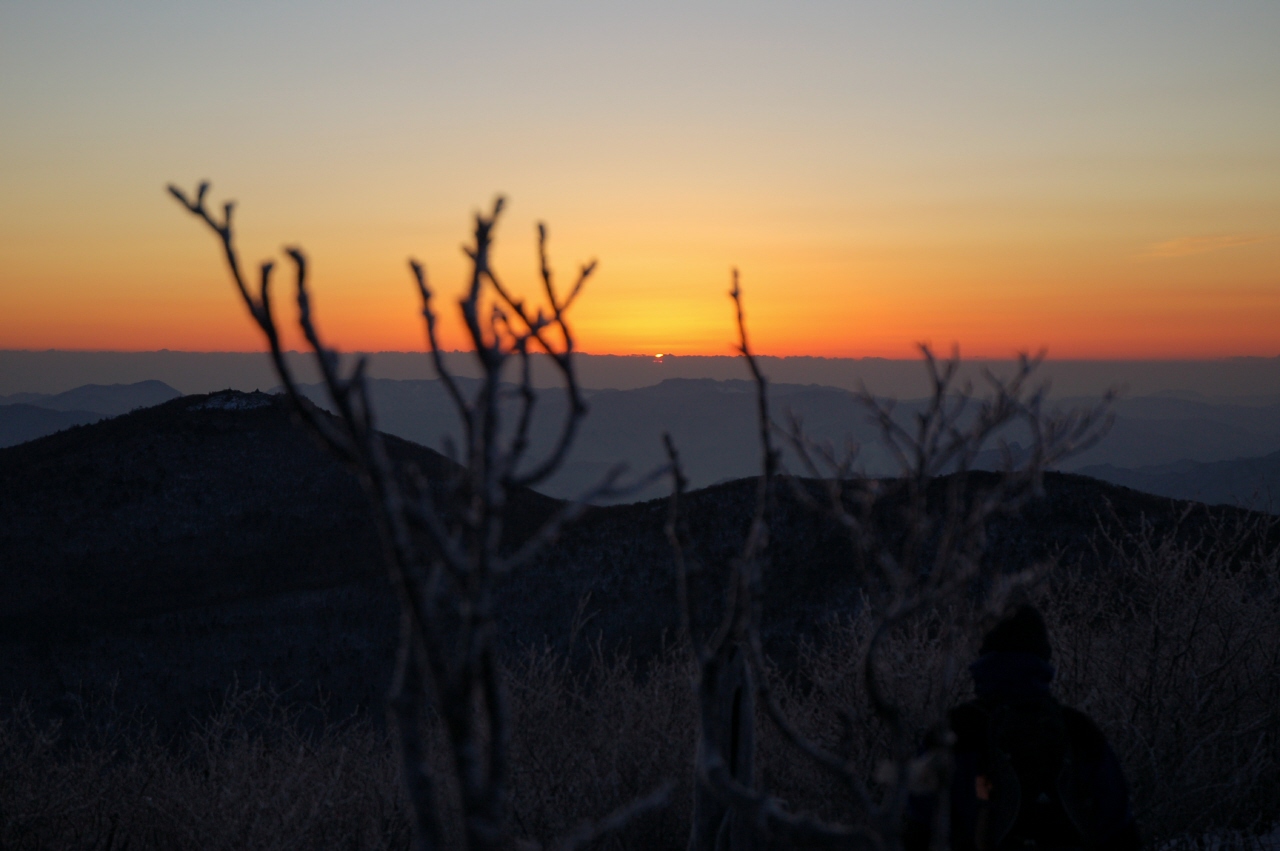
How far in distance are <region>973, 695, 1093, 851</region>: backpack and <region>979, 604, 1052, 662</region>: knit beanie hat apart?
21 centimetres

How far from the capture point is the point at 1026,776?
393cm

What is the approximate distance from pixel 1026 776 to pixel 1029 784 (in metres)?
0.04

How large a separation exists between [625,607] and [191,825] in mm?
23833

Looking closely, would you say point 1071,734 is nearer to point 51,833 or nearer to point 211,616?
point 51,833

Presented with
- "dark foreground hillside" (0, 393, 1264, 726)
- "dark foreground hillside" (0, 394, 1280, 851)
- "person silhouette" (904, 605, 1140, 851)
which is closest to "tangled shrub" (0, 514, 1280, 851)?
"dark foreground hillside" (0, 394, 1280, 851)

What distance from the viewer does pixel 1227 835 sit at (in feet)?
31.2

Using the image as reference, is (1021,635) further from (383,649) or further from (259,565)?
(259,565)

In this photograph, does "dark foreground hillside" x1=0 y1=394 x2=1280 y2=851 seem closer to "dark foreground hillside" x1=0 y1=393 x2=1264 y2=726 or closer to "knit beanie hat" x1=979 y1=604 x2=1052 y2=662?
"dark foreground hillside" x1=0 y1=393 x2=1264 y2=726

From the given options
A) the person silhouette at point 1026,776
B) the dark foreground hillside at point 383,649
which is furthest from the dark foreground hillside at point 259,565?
the person silhouette at point 1026,776

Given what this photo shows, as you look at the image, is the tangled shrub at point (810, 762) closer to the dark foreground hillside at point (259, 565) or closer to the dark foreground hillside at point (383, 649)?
the dark foreground hillside at point (383, 649)

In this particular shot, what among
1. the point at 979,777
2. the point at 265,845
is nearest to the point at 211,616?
the point at 265,845

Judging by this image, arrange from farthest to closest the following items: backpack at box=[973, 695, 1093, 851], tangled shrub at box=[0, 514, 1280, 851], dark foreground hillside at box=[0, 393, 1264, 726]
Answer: dark foreground hillside at box=[0, 393, 1264, 726] → tangled shrub at box=[0, 514, 1280, 851] → backpack at box=[973, 695, 1093, 851]

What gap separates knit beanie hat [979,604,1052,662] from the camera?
13.3 ft

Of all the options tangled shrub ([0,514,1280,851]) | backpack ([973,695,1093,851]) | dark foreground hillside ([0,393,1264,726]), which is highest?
backpack ([973,695,1093,851])
